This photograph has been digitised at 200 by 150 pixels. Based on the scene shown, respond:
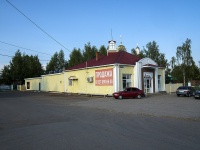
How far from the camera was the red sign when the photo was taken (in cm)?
3517

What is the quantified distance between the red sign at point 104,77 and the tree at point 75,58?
32385 mm

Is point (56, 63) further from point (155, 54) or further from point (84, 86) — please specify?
point (84, 86)

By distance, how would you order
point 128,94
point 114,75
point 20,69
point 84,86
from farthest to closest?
point 20,69, point 84,86, point 114,75, point 128,94

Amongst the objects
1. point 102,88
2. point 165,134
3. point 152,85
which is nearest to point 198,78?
point 152,85

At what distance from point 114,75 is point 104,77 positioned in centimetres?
226

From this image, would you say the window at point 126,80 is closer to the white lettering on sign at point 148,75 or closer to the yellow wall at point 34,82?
the white lettering on sign at point 148,75

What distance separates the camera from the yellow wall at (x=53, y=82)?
48531mm

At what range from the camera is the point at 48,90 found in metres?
54.3

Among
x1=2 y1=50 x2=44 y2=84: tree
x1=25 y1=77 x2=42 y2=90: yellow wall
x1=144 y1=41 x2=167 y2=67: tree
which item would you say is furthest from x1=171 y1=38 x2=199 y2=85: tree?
x1=2 y1=50 x2=44 y2=84: tree

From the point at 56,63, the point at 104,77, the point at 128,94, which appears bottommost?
the point at 128,94

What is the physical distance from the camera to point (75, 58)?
6969 centimetres

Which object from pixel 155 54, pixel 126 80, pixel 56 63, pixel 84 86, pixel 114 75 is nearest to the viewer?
pixel 114 75

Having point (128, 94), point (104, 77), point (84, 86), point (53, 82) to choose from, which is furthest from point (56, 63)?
point (128, 94)

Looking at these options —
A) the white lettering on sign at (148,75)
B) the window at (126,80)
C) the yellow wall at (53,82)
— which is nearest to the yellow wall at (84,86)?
the window at (126,80)
